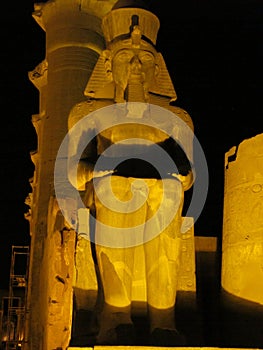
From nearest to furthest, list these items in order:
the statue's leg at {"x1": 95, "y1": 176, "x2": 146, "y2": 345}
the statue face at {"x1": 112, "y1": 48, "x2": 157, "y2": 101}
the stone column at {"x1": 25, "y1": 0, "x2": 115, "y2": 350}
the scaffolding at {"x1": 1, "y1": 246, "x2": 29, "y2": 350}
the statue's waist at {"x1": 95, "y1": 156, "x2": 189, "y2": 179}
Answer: the statue's leg at {"x1": 95, "y1": 176, "x2": 146, "y2": 345} → the statue's waist at {"x1": 95, "y1": 156, "x2": 189, "y2": 179} → the statue face at {"x1": 112, "y1": 48, "x2": 157, "y2": 101} → the stone column at {"x1": 25, "y1": 0, "x2": 115, "y2": 350} → the scaffolding at {"x1": 1, "y1": 246, "x2": 29, "y2": 350}

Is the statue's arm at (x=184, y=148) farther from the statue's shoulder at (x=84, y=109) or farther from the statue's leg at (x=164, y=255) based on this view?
the statue's shoulder at (x=84, y=109)

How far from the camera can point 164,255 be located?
5922 millimetres

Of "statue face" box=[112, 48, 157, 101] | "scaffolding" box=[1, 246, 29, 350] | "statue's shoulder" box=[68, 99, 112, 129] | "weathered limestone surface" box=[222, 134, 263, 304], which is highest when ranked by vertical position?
"statue face" box=[112, 48, 157, 101]

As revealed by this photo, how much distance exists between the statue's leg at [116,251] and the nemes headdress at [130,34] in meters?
1.05

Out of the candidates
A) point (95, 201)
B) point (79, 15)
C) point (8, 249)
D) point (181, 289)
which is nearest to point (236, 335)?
point (181, 289)

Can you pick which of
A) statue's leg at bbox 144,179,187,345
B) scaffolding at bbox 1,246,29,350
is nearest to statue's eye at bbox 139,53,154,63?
statue's leg at bbox 144,179,187,345

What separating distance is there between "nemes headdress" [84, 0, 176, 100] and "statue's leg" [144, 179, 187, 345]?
1097 mm

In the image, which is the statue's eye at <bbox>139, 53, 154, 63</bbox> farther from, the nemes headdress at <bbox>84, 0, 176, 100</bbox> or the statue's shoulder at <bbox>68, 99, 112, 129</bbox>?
the statue's shoulder at <bbox>68, 99, 112, 129</bbox>

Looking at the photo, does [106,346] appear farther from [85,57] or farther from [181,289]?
[85,57]

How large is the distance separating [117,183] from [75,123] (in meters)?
0.84

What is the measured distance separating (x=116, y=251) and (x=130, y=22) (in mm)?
1965

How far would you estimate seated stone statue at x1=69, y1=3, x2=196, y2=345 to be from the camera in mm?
5805

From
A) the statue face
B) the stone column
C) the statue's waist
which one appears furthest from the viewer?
the stone column

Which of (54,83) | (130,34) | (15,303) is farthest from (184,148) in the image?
(15,303)
